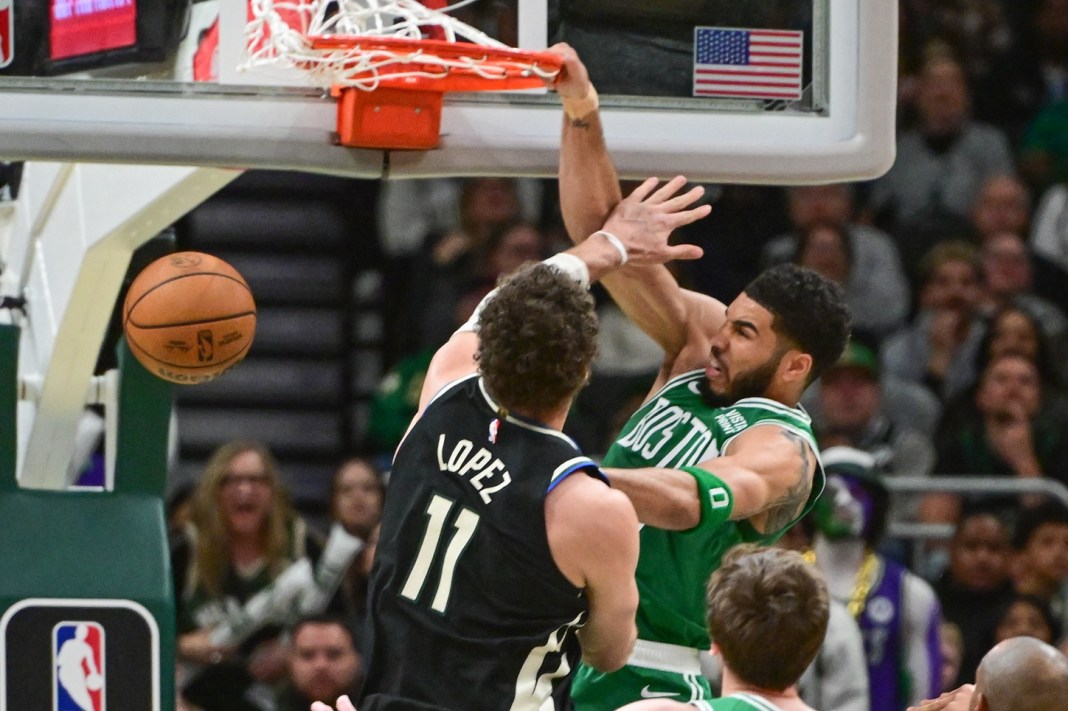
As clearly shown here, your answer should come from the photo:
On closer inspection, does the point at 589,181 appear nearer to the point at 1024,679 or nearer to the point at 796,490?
the point at 796,490

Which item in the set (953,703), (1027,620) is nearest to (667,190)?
(953,703)

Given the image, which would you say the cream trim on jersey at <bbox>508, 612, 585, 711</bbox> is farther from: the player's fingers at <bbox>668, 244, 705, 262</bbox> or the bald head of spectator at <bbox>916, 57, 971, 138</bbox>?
the bald head of spectator at <bbox>916, 57, 971, 138</bbox>

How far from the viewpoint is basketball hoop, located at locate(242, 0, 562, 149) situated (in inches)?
152

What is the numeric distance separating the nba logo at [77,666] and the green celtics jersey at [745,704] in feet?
5.79

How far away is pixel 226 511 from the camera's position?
692cm

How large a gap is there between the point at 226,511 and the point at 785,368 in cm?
314

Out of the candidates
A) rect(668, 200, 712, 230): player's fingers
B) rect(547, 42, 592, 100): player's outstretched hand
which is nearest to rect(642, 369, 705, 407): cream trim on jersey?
rect(668, 200, 712, 230): player's fingers

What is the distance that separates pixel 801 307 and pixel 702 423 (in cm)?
36

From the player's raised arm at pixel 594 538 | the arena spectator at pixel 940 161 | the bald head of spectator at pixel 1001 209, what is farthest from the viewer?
the arena spectator at pixel 940 161

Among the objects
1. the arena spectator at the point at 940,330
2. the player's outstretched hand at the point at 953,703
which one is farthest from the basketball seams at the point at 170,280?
the arena spectator at the point at 940,330

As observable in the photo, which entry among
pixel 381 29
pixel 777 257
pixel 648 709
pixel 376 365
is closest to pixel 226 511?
pixel 376 365

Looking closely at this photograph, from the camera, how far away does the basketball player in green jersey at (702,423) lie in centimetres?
416

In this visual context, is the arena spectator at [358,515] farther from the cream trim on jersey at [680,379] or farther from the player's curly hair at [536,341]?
the player's curly hair at [536,341]

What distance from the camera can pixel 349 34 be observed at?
3.87m
